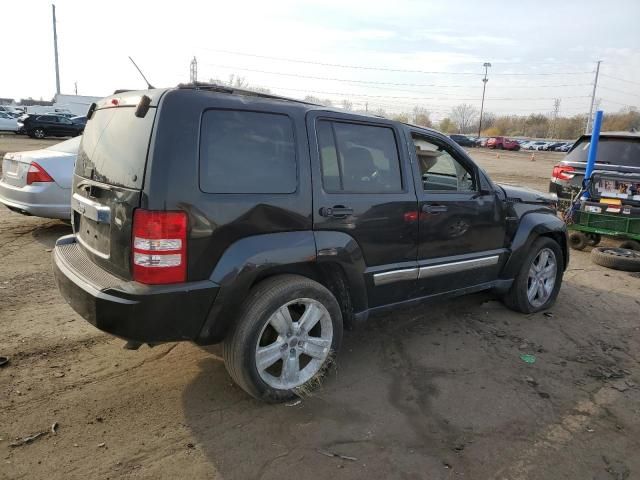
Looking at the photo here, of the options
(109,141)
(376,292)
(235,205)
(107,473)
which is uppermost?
(109,141)

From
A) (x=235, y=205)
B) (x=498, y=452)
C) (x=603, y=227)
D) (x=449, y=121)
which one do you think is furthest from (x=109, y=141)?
(x=449, y=121)

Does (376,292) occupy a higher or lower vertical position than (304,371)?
higher

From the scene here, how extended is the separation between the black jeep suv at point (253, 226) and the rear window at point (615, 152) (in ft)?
15.9

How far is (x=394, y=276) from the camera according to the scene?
149 inches

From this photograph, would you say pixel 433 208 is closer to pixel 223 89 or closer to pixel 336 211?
pixel 336 211

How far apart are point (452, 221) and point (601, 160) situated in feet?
16.8

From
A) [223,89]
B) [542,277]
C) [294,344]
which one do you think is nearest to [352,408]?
[294,344]

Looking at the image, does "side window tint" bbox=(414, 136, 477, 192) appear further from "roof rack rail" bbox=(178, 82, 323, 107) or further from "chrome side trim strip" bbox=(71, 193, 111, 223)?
"chrome side trim strip" bbox=(71, 193, 111, 223)

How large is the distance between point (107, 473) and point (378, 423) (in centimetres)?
152

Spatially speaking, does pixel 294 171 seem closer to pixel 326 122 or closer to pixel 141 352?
pixel 326 122

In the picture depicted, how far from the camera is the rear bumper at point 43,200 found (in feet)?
21.7

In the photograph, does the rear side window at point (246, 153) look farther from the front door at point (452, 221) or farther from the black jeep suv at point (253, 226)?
the front door at point (452, 221)


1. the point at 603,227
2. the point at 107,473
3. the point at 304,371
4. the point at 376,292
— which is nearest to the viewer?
the point at 107,473

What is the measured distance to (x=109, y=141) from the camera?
10.4 ft
